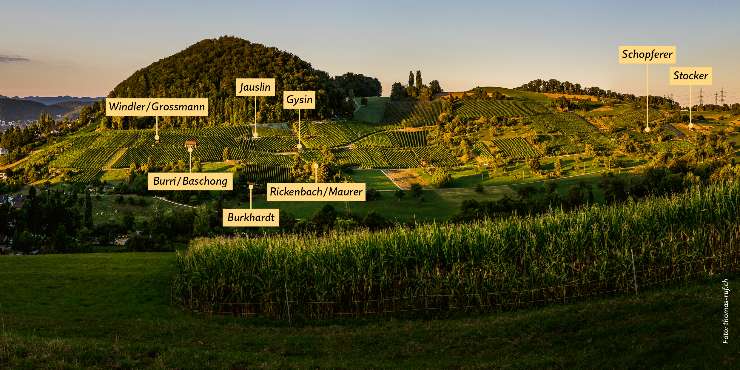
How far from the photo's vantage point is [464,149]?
11369 cm

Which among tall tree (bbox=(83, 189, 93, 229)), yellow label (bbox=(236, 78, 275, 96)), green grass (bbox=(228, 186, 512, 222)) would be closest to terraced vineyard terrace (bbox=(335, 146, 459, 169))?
green grass (bbox=(228, 186, 512, 222))

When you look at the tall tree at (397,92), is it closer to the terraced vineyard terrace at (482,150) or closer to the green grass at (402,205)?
the terraced vineyard terrace at (482,150)

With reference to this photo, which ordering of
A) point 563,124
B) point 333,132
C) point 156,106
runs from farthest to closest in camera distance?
1. point 563,124
2. point 333,132
3. point 156,106

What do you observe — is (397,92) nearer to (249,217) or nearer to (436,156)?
(436,156)

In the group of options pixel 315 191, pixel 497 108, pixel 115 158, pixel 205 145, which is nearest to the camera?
pixel 315 191

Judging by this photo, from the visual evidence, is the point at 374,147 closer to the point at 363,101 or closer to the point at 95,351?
the point at 363,101

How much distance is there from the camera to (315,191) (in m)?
23.8

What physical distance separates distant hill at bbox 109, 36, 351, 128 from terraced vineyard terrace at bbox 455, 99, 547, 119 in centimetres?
2609

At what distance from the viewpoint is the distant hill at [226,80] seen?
450 feet

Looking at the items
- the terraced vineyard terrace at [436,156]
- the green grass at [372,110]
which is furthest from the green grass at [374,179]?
the green grass at [372,110]

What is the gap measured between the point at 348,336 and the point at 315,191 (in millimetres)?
4979

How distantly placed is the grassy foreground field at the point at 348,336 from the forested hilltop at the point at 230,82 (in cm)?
10592

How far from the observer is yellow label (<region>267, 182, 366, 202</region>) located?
23469mm

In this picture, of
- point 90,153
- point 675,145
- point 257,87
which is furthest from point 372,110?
point 257,87
